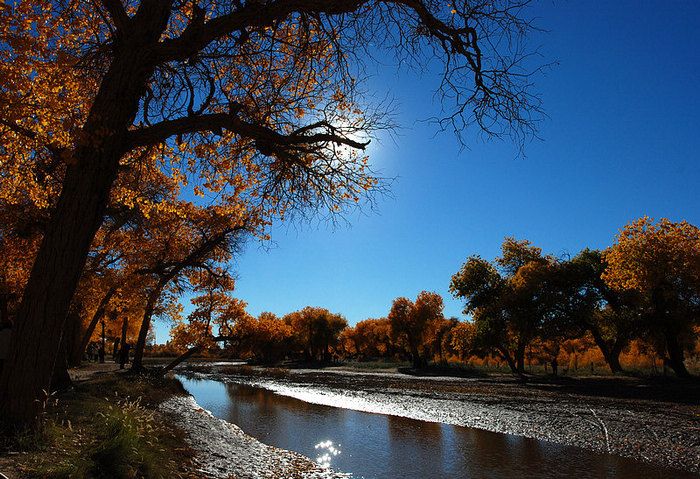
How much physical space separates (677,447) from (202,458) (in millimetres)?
11137

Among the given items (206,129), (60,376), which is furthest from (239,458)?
(60,376)

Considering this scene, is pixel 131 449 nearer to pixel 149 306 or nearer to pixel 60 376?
pixel 60 376

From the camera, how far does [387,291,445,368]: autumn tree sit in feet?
179

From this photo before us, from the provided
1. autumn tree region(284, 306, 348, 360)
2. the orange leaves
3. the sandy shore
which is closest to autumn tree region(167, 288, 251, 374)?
the sandy shore

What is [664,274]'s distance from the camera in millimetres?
23156

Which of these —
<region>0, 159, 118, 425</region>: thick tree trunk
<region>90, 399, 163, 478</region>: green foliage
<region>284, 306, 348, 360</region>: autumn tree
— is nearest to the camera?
<region>90, 399, 163, 478</region>: green foliage

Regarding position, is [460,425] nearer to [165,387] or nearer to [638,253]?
[165,387]

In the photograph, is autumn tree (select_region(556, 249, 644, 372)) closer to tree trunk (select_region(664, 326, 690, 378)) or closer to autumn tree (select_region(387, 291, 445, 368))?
tree trunk (select_region(664, 326, 690, 378))

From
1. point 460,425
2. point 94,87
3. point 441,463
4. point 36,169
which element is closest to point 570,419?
point 460,425

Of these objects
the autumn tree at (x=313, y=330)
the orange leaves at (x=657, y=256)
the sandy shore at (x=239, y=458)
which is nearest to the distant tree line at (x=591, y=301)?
the orange leaves at (x=657, y=256)

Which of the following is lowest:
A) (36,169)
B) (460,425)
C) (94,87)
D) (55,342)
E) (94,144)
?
(460,425)

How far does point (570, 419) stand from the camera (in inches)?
517

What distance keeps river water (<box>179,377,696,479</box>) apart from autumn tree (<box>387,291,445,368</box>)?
40.6 metres

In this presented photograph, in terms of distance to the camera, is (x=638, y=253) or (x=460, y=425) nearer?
(x=460, y=425)
